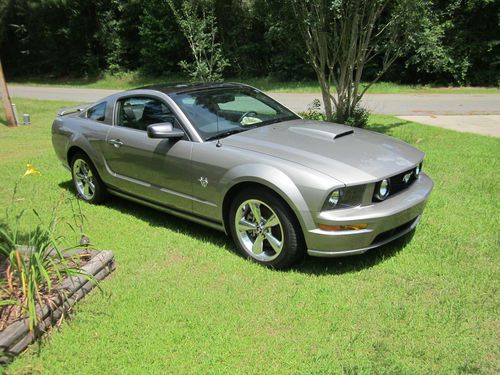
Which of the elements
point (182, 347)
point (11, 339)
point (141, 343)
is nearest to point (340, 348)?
point (182, 347)

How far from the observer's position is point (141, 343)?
3174 millimetres

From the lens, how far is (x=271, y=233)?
13.1 ft

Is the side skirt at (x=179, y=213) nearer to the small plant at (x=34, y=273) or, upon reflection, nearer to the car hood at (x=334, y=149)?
the car hood at (x=334, y=149)

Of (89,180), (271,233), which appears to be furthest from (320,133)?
(89,180)

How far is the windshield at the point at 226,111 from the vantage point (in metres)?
4.61

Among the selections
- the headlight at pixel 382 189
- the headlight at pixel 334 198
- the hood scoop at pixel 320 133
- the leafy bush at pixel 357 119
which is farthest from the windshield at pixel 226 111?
the leafy bush at pixel 357 119

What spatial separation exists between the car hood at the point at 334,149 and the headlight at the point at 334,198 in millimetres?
92

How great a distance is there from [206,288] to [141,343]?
0.79 metres

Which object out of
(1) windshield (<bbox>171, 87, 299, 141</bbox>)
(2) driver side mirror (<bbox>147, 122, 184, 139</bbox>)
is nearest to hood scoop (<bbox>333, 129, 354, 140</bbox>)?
(1) windshield (<bbox>171, 87, 299, 141</bbox>)

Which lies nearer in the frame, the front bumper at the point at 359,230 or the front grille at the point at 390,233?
the front bumper at the point at 359,230

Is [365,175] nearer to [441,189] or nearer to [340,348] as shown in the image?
[340,348]

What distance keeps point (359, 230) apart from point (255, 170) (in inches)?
38.3

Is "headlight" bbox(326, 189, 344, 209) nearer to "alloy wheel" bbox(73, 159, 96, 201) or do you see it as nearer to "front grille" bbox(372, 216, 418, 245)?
"front grille" bbox(372, 216, 418, 245)

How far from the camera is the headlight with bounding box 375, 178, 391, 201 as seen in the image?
3.80m
